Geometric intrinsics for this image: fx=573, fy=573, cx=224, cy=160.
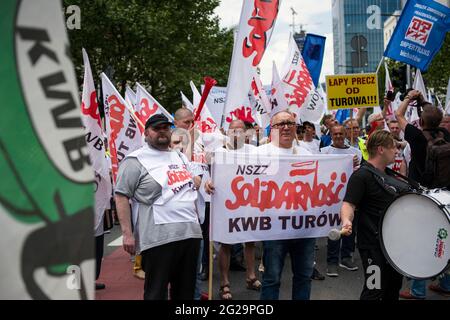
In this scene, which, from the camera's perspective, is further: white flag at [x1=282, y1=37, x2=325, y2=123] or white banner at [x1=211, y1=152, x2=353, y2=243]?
white flag at [x1=282, y1=37, x2=325, y2=123]

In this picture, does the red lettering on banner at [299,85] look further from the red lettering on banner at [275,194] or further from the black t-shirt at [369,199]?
the black t-shirt at [369,199]

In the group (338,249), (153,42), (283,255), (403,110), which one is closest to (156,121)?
(283,255)

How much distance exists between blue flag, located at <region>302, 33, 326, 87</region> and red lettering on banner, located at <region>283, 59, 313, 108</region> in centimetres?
139

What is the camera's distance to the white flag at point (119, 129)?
751 centimetres

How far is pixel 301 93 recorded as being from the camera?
934 cm

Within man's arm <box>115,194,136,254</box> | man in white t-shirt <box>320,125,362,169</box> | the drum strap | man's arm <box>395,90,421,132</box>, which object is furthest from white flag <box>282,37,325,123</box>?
man's arm <box>115,194,136,254</box>

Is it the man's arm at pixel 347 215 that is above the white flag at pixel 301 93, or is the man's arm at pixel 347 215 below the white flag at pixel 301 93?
below

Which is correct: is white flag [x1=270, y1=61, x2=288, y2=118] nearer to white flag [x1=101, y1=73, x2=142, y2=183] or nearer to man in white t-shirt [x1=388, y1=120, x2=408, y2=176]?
man in white t-shirt [x1=388, y1=120, x2=408, y2=176]

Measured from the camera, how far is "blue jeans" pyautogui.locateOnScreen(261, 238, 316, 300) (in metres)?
4.54

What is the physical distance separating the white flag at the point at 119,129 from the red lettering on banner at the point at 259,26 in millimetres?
2299

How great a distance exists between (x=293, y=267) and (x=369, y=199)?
A: 0.86m

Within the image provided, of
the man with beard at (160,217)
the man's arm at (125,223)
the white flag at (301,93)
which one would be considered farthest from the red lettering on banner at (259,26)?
the white flag at (301,93)
